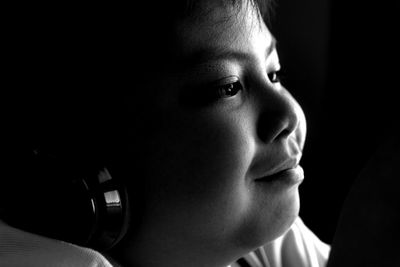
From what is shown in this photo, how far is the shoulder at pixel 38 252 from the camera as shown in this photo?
0.57 metres

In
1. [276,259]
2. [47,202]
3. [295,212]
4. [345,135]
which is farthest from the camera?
[345,135]

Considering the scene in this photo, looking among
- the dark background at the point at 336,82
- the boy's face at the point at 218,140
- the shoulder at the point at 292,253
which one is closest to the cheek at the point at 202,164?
the boy's face at the point at 218,140

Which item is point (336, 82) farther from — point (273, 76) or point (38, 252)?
point (38, 252)

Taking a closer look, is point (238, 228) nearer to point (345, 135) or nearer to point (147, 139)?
point (147, 139)

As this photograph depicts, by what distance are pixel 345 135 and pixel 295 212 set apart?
2.47ft

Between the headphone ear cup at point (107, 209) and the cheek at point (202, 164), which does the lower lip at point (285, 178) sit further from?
the headphone ear cup at point (107, 209)

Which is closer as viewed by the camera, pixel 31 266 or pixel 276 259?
pixel 31 266

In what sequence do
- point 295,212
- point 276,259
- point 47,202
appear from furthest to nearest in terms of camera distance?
point 276,259 < point 295,212 < point 47,202

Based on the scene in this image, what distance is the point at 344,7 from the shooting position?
141cm

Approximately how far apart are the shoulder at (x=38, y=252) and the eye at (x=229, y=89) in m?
0.19

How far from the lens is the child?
1.89 feet

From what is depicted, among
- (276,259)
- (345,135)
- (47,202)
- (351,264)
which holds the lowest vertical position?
(345,135)

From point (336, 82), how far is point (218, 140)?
35.4 inches

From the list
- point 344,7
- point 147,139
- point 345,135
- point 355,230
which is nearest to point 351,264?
point 355,230
